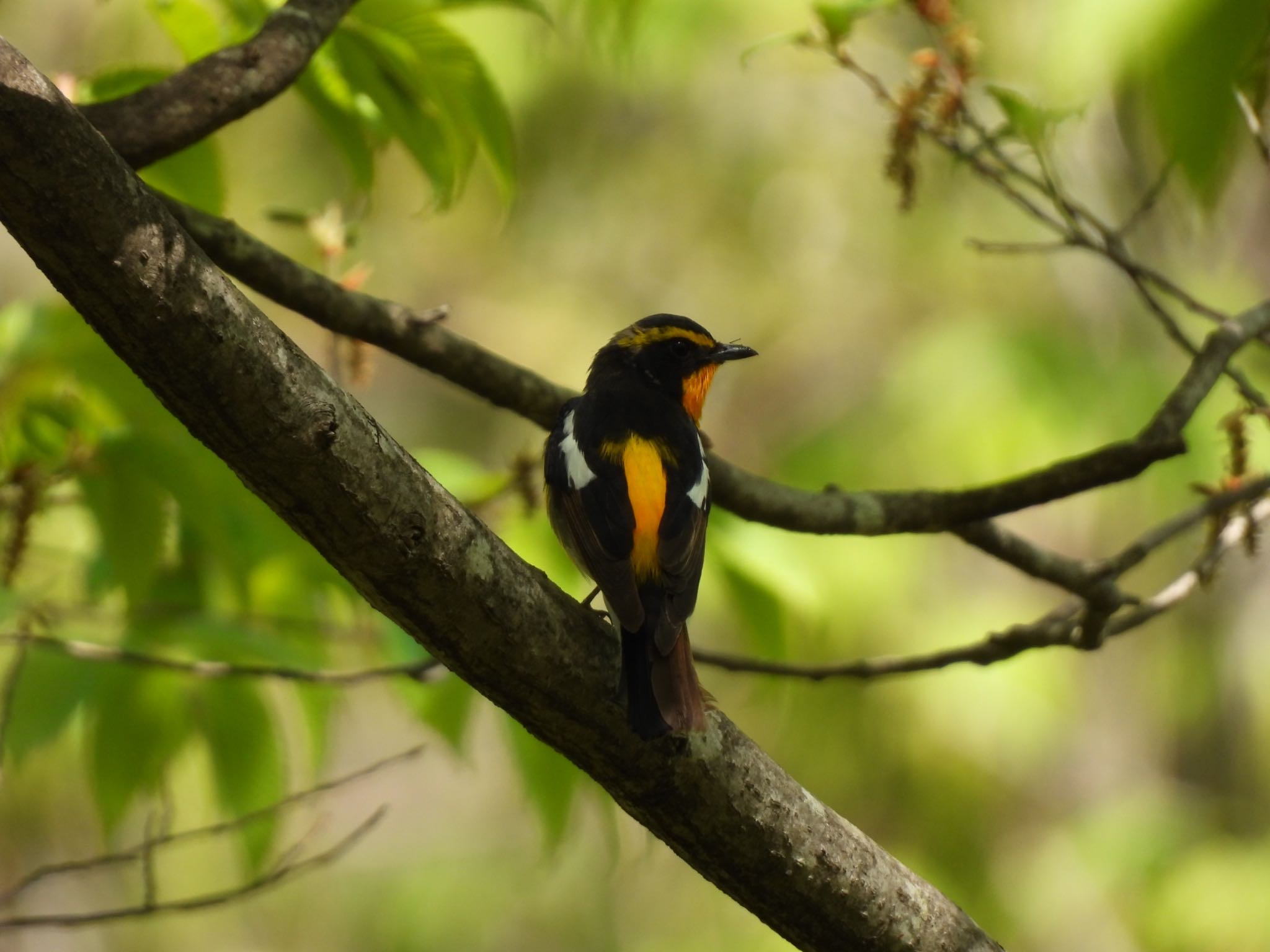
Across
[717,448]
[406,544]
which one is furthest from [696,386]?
[717,448]

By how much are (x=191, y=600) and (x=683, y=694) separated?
1.32 meters

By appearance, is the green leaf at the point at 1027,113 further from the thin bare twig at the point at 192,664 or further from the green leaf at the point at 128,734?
the green leaf at the point at 128,734

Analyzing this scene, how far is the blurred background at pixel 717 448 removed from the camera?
8.83 feet

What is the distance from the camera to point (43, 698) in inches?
102

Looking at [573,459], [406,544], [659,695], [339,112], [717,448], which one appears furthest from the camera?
[717,448]

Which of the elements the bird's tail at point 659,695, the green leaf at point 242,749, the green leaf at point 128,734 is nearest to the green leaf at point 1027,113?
the bird's tail at point 659,695

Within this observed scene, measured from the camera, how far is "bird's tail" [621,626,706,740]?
2100mm

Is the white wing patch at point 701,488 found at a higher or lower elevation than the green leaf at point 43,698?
higher

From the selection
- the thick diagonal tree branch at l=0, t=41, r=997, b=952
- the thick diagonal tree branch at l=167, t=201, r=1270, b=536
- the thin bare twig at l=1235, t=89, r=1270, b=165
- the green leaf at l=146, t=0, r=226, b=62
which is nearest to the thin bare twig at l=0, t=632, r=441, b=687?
the thick diagonal tree branch at l=0, t=41, r=997, b=952

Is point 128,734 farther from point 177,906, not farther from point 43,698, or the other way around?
point 177,906

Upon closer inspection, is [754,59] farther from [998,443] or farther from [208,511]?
[208,511]

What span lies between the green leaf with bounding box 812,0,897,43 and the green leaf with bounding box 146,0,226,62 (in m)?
1.31

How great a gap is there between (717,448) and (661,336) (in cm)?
694

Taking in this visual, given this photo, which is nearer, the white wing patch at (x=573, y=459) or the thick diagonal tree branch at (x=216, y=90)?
the thick diagonal tree branch at (x=216, y=90)
